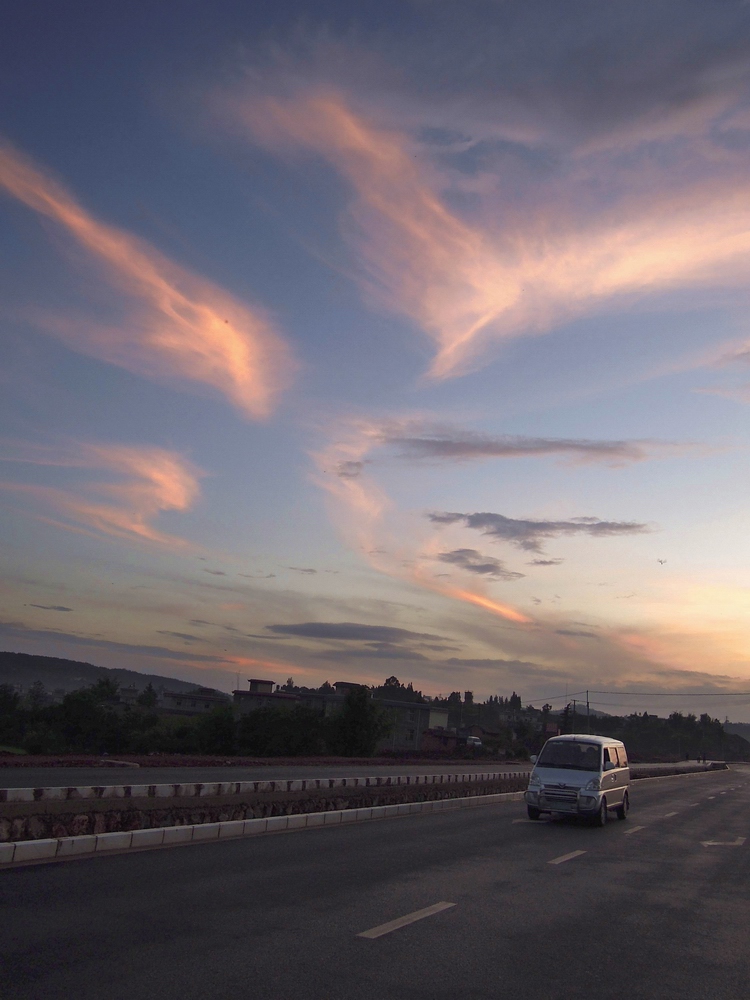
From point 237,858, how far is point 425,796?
1155 centimetres

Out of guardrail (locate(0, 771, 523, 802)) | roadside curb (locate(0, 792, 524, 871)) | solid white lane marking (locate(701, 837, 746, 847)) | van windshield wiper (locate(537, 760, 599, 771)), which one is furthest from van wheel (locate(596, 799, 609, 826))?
guardrail (locate(0, 771, 523, 802))

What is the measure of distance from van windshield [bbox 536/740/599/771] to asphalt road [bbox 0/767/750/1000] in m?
5.42

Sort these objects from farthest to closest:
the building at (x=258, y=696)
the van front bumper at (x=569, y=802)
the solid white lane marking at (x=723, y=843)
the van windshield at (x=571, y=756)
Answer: the building at (x=258, y=696) < the van windshield at (x=571, y=756) < the van front bumper at (x=569, y=802) < the solid white lane marking at (x=723, y=843)

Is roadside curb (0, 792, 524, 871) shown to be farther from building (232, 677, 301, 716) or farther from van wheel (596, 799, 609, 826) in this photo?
building (232, 677, 301, 716)

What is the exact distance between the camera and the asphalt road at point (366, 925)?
6234 millimetres

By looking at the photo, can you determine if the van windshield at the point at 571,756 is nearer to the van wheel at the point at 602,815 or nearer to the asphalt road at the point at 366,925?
the van wheel at the point at 602,815

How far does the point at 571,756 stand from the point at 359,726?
156 feet

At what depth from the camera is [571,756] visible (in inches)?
780

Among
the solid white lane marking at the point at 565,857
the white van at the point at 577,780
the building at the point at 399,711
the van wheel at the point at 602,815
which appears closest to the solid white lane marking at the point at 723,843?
the van wheel at the point at 602,815

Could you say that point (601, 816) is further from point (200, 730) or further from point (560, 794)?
point (200, 730)

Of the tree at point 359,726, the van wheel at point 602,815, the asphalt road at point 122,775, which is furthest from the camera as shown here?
the tree at point 359,726

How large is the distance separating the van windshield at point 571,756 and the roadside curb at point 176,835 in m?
3.51

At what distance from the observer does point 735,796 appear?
37.2 m

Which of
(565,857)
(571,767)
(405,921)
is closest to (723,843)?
(571,767)
